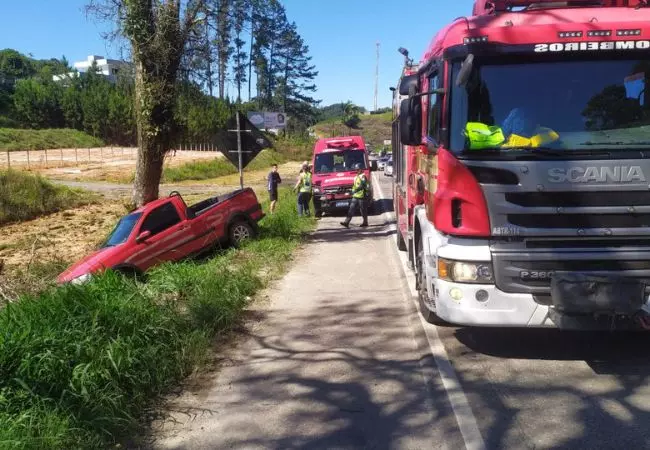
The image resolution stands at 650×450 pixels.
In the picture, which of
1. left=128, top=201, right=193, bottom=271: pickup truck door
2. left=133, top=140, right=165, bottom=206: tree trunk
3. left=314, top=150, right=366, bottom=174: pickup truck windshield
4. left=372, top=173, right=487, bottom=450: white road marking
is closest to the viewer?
left=372, top=173, right=487, bottom=450: white road marking

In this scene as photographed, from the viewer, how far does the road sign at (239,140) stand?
13.3 metres

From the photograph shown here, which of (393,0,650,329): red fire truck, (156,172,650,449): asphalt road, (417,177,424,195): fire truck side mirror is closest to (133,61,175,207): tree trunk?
Answer: (156,172,650,449): asphalt road

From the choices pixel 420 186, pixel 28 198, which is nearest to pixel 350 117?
pixel 28 198

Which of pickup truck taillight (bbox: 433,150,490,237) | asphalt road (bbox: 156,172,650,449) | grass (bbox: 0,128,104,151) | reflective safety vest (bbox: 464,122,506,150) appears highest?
grass (bbox: 0,128,104,151)

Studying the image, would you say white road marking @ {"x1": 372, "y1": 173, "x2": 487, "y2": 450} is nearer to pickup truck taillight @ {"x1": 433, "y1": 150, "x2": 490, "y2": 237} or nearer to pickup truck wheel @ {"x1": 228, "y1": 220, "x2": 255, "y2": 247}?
pickup truck taillight @ {"x1": 433, "y1": 150, "x2": 490, "y2": 237}

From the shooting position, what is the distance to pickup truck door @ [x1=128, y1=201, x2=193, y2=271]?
10.4 metres

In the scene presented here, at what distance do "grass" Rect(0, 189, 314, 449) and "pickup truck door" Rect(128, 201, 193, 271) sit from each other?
2852 mm

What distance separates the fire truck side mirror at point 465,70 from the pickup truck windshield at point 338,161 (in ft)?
47.1

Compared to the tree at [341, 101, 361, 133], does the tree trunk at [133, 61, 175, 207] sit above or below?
below

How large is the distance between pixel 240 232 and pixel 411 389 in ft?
26.9

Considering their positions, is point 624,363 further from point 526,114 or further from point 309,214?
point 309,214

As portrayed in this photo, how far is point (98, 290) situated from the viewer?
20.7 ft

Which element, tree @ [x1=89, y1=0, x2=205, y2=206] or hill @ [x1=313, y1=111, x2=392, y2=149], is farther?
hill @ [x1=313, y1=111, x2=392, y2=149]

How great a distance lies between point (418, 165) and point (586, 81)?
2395 mm
